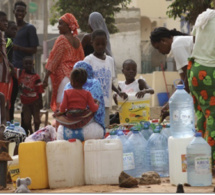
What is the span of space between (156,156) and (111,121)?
3.10 metres

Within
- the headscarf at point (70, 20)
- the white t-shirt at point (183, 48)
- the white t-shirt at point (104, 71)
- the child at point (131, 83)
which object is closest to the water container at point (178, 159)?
the white t-shirt at point (183, 48)

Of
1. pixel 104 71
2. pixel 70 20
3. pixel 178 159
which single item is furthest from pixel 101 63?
pixel 178 159

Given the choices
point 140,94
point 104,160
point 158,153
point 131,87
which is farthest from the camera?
point 131,87

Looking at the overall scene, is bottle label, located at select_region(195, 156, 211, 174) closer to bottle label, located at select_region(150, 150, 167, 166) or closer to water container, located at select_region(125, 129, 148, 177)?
bottle label, located at select_region(150, 150, 167, 166)

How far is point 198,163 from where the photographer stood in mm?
5680

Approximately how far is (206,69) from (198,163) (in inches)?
45.4

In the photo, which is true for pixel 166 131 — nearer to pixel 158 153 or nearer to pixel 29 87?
pixel 158 153

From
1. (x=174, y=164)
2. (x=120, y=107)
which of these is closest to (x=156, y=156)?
(x=174, y=164)

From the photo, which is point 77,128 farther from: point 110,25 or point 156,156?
point 110,25

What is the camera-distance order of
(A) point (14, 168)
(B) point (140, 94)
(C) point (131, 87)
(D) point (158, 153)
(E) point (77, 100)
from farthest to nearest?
(C) point (131, 87) < (B) point (140, 94) < (D) point (158, 153) < (A) point (14, 168) < (E) point (77, 100)

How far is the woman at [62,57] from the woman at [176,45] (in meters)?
1.90

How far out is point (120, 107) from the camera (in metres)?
9.20

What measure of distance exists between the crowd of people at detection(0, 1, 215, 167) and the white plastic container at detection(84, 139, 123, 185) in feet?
0.89

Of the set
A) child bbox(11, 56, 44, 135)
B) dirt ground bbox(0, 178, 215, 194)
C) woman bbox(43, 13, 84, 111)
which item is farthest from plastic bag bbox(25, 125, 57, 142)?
child bbox(11, 56, 44, 135)
